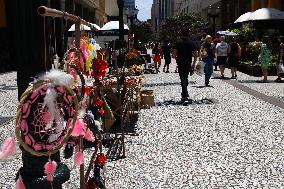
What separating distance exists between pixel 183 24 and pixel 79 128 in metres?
71.4

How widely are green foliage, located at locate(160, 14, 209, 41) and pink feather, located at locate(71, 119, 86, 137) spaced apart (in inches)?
2483

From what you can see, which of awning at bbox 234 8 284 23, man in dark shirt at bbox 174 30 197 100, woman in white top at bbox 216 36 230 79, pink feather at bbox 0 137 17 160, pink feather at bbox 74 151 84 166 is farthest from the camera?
awning at bbox 234 8 284 23

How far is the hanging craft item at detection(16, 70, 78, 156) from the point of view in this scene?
320cm

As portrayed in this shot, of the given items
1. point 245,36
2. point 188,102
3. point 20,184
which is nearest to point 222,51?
point 245,36

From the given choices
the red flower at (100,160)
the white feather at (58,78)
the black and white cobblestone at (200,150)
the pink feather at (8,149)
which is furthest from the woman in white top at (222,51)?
the pink feather at (8,149)

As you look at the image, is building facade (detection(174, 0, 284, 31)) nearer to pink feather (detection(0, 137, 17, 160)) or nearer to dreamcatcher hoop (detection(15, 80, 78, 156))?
dreamcatcher hoop (detection(15, 80, 78, 156))

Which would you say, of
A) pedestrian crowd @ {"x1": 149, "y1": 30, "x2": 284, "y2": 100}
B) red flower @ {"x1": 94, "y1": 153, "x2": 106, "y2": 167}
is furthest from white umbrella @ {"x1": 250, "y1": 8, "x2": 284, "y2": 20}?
red flower @ {"x1": 94, "y1": 153, "x2": 106, "y2": 167}

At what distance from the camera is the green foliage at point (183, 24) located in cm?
6855

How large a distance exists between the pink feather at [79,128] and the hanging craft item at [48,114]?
15 cm

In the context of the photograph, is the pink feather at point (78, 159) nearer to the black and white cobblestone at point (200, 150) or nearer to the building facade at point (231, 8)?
the black and white cobblestone at point (200, 150)

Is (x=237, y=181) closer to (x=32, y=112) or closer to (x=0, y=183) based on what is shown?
(x=0, y=183)

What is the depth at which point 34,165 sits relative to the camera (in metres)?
3.56

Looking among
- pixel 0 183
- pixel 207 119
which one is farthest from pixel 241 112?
pixel 0 183

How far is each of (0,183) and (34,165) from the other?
7.83 feet
